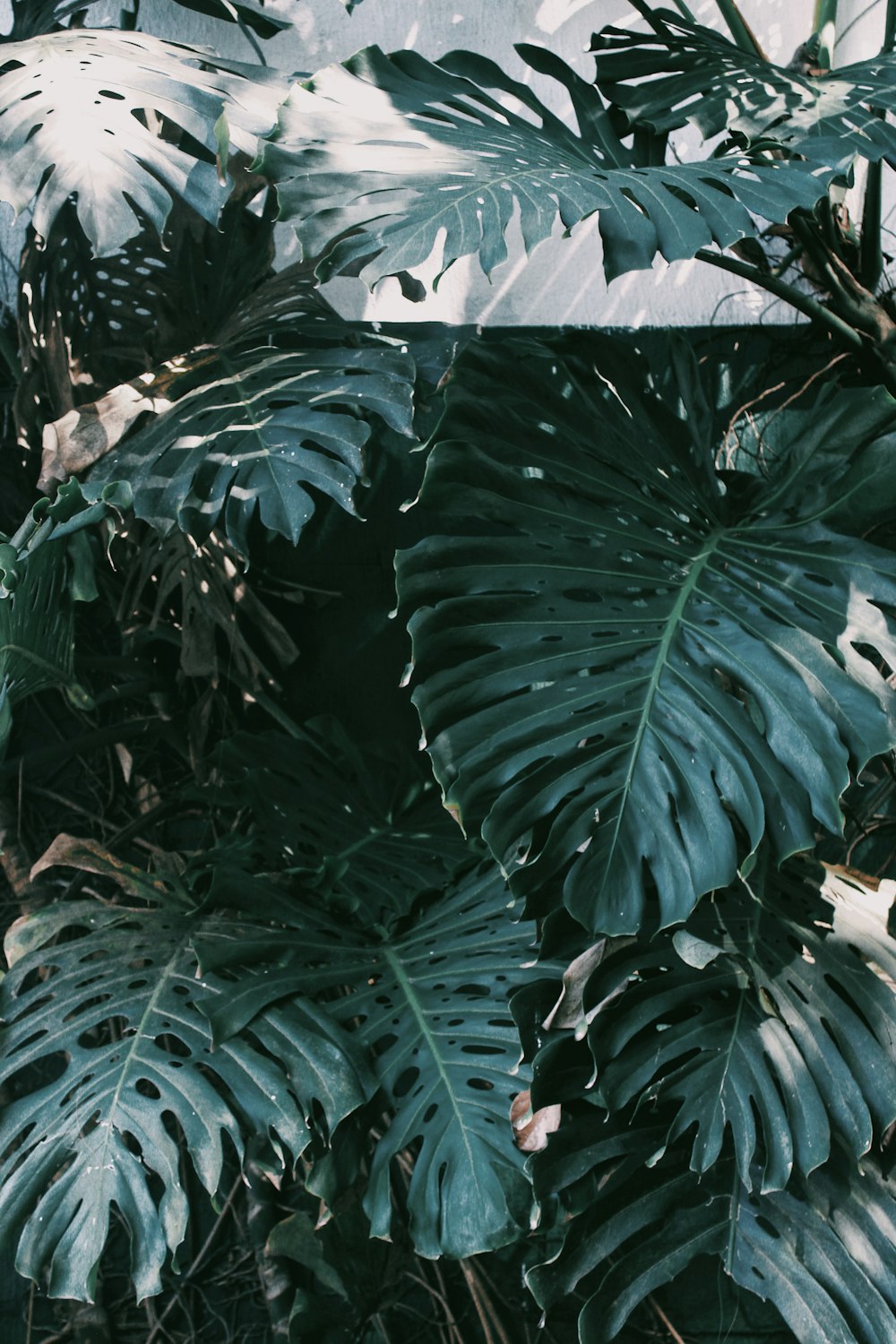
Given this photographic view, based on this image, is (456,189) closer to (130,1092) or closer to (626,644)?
(626,644)

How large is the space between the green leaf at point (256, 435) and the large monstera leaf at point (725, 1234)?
629mm

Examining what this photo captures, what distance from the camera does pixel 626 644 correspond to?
1030 mm

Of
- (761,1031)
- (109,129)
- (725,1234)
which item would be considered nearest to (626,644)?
(761,1031)

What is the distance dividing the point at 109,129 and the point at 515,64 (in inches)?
36.4

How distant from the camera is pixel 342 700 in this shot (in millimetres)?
1791

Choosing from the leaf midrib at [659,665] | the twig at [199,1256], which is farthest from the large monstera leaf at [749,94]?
the twig at [199,1256]

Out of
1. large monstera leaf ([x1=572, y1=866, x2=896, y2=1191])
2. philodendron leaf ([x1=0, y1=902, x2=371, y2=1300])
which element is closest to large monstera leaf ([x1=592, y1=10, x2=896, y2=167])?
large monstera leaf ([x1=572, y1=866, x2=896, y2=1191])

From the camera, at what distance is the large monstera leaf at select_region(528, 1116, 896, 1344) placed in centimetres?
103

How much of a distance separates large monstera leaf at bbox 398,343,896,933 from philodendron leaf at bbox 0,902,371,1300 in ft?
1.09

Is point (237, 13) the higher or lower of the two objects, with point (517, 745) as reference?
higher

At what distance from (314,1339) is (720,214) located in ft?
4.14

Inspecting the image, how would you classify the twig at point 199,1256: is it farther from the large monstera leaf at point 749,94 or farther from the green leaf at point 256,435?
the large monstera leaf at point 749,94

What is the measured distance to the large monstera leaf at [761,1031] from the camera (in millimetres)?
1015

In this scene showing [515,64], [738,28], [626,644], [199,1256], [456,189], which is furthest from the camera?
[515,64]
